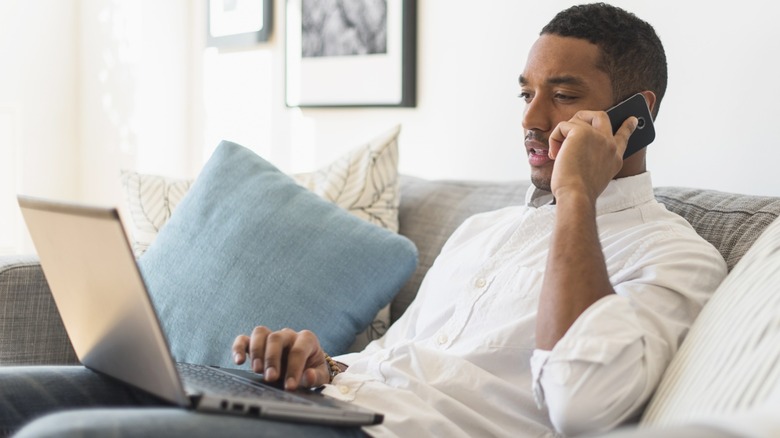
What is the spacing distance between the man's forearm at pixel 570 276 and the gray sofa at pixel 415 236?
329 mm

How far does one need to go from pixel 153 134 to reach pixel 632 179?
2.42 meters

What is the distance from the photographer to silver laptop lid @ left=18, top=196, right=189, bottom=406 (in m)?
1.02

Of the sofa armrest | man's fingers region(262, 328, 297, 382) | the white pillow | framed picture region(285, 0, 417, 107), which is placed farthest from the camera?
framed picture region(285, 0, 417, 107)

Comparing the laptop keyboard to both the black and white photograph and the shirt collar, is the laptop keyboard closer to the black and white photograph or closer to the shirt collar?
the shirt collar

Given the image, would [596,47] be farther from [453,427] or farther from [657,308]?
[453,427]

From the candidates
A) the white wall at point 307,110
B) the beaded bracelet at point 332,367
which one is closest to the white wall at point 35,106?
the white wall at point 307,110

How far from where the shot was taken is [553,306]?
4.02ft

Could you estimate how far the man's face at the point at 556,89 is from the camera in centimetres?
154

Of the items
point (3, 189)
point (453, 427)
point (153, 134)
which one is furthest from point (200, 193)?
point (3, 189)

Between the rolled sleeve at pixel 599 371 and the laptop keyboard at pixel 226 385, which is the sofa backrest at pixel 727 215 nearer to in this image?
the rolled sleeve at pixel 599 371

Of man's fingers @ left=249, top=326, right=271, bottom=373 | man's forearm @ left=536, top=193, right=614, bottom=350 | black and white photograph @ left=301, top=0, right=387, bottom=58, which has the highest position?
black and white photograph @ left=301, top=0, right=387, bottom=58

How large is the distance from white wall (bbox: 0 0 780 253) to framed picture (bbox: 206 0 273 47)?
0.13 feet

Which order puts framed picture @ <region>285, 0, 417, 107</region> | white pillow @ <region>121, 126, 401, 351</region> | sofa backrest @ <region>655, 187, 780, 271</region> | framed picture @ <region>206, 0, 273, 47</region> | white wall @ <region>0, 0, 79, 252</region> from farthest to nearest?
white wall @ <region>0, 0, 79, 252</region> < framed picture @ <region>206, 0, 273, 47</region> < framed picture @ <region>285, 0, 417, 107</region> < white pillow @ <region>121, 126, 401, 351</region> < sofa backrest @ <region>655, 187, 780, 271</region>

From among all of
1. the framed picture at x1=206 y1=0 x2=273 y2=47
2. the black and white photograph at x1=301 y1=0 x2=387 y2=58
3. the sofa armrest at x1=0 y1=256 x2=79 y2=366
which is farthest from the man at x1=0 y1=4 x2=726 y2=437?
the framed picture at x1=206 y1=0 x2=273 y2=47
